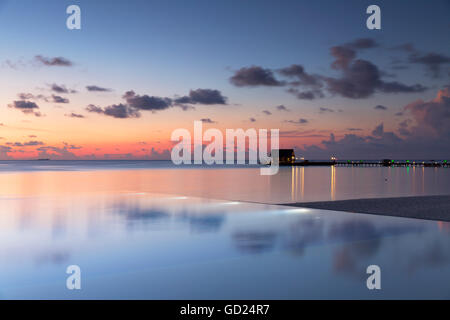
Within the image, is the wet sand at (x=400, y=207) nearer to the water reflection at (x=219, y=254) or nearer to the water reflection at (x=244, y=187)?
the water reflection at (x=219, y=254)

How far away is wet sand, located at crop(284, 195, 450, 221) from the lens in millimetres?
15680

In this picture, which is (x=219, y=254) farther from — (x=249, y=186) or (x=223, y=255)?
(x=249, y=186)

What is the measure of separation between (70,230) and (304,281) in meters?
9.20

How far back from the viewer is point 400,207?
17969 mm

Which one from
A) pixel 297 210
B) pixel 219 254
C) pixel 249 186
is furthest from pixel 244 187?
pixel 219 254

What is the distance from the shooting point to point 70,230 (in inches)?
523

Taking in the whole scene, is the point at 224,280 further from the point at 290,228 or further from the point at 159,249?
the point at 290,228

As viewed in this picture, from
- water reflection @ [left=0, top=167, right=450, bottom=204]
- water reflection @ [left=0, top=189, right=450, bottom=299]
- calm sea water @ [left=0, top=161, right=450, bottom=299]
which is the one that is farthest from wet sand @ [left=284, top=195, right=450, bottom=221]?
water reflection @ [left=0, top=167, right=450, bottom=204]

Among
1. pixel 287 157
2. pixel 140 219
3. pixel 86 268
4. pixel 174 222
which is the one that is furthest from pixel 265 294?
pixel 287 157

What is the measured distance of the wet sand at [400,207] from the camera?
1568 cm

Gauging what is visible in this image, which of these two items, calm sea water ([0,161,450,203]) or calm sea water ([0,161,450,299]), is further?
calm sea water ([0,161,450,203])

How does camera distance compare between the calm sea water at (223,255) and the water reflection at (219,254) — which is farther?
the water reflection at (219,254)
